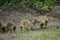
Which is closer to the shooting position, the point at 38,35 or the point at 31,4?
the point at 38,35

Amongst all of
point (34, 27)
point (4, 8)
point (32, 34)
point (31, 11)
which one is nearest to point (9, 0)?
point (4, 8)

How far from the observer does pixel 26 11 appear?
19.9 meters

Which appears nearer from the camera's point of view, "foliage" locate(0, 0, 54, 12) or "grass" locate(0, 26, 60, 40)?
"grass" locate(0, 26, 60, 40)

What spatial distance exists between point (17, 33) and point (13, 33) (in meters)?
0.21

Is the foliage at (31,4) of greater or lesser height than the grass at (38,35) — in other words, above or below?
below

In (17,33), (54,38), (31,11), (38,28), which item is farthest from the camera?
(31,11)

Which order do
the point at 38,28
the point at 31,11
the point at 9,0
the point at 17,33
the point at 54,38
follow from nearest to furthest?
the point at 54,38 → the point at 17,33 → the point at 38,28 → the point at 31,11 → the point at 9,0

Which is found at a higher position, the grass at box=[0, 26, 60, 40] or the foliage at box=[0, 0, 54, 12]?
the grass at box=[0, 26, 60, 40]

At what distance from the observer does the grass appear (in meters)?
12.2

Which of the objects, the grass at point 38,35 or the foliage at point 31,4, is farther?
the foliage at point 31,4

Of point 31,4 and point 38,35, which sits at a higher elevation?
point 38,35

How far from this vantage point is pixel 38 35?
41.1 ft

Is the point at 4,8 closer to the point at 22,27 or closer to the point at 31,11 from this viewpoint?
the point at 31,11

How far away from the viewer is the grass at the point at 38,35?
1224 centimetres
